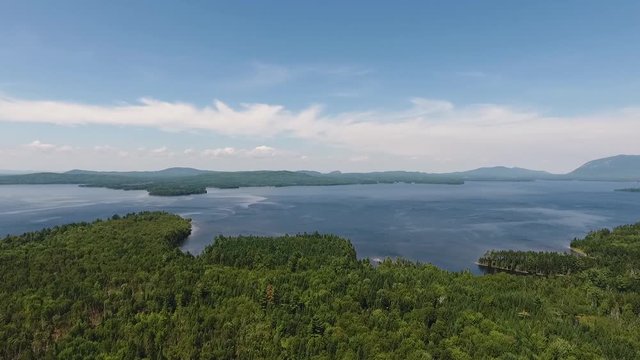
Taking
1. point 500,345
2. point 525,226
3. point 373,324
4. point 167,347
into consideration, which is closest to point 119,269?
point 167,347

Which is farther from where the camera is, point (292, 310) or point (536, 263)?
point (536, 263)

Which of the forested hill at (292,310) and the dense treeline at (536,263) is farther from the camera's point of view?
the dense treeline at (536,263)

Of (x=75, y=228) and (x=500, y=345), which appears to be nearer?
(x=500, y=345)

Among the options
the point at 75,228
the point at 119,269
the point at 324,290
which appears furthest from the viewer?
the point at 75,228

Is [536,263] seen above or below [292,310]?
below

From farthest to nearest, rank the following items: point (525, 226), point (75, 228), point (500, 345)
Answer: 1. point (525, 226)
2. point (75, 228)
3. point (500, 345)

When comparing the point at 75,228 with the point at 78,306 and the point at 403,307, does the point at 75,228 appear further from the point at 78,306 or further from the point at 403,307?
the point at 403,307

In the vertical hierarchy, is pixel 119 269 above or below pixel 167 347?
above

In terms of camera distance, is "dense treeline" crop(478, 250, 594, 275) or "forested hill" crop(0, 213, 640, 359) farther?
"dense treeline" crop(478, 250, 594, 275)
